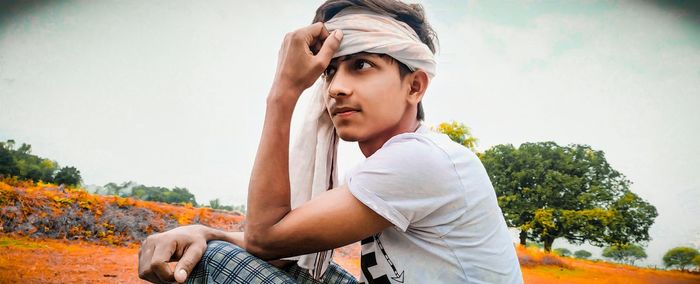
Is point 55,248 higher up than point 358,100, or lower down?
lower down

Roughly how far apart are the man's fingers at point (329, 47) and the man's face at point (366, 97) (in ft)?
0.24

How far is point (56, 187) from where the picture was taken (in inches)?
329

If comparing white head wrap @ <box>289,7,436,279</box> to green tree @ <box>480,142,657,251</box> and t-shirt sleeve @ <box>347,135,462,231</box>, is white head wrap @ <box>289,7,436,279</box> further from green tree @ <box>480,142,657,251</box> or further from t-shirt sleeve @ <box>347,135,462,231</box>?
green tree @ <box>480,142,657,251</box>

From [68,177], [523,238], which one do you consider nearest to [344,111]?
[68,177]

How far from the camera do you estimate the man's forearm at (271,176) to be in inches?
55.5

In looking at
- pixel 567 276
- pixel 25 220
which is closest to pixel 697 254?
pixel 567 276

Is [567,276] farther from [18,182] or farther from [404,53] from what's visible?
[18,182]

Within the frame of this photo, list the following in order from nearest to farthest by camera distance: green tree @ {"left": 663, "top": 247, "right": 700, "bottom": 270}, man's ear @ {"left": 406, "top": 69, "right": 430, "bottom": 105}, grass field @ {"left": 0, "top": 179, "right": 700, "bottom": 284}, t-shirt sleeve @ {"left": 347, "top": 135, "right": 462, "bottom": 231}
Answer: t-shirt sleeve @ {"left": 347, "top": 135, "right": 462, "bottom": 231}, man's ear @ {"left": 406, "top": 69, "right": 430, "bottom": 105}, grass field @ {"left": 0, "top": 179, "right": 700, "bottom": 284}, green tree @ {"left": 663, "top": 247, "right": 700, "bottom": 270}

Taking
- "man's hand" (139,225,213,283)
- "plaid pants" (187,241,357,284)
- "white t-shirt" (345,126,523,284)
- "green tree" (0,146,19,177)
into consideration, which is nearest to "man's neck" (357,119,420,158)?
"white t-shirt" (345,126,523,284)

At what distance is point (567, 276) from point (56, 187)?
13306 mm

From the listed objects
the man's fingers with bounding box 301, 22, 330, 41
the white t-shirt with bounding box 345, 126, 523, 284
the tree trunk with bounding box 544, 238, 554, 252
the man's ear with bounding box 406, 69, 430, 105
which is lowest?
the tree trunk with bounding box 544, 238, 554, 252

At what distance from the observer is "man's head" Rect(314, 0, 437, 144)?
1.59 meters

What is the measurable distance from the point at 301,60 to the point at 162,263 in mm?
926

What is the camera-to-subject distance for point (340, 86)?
1.60 m
